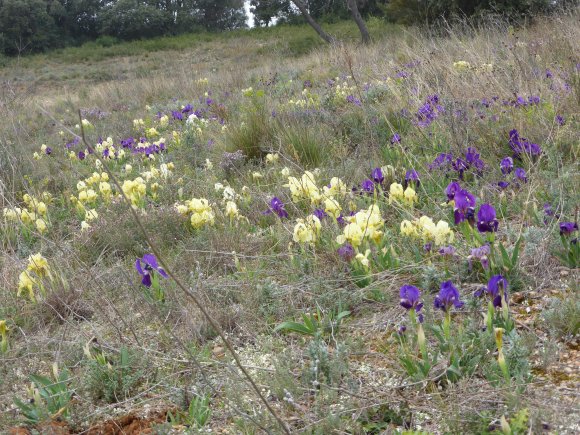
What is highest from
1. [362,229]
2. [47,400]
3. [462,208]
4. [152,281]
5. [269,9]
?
[269,9]

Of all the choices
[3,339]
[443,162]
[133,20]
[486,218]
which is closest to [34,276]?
[3,339]

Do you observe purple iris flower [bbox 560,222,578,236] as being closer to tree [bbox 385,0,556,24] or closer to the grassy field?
the grassy field

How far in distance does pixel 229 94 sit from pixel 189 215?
6920 mm

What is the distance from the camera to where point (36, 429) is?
1963 mm

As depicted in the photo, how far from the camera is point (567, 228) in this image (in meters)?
2.32

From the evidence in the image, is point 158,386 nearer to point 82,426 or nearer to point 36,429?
point 82,426

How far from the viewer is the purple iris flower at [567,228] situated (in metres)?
2.32

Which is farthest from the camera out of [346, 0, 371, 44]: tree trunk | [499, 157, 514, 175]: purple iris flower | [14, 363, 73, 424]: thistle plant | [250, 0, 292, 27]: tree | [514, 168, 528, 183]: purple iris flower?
[250, 0, 292, 27]: tree

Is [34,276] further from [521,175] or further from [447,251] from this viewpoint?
[521,175]

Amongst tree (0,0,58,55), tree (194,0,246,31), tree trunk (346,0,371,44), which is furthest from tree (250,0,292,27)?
tree trunk (346,0,371,44)

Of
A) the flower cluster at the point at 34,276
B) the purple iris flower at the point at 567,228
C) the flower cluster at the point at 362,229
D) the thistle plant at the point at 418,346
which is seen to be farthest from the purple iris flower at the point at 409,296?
the flower cluster at the point at 34,276

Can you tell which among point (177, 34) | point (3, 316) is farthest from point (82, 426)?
point (177, 34)

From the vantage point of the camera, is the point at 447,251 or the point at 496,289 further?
the point at 447,251

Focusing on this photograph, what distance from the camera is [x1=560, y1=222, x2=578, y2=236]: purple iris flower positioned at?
232 centimetres
